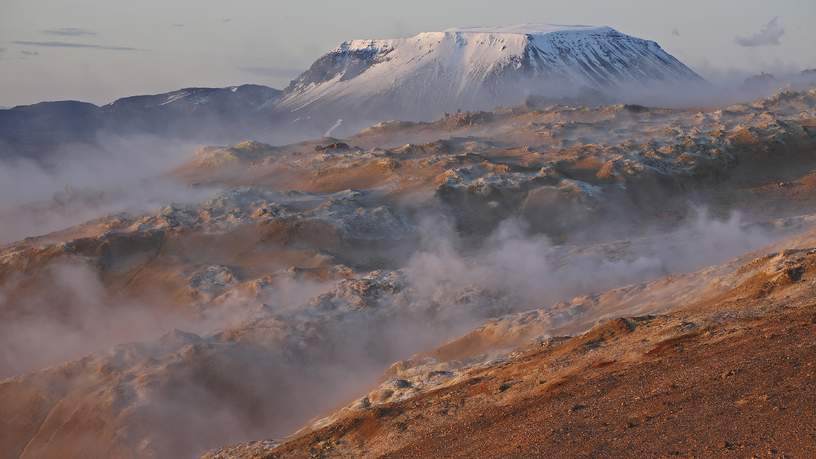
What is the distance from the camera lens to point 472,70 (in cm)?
8400

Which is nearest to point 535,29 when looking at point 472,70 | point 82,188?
point 472,70

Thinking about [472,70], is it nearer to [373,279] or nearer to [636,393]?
[373,279]

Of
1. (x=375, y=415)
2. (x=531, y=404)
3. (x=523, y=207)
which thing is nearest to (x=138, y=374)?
(x=375, y=415)

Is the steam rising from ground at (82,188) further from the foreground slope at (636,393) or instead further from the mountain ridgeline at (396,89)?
the foreground slope at (636,393)

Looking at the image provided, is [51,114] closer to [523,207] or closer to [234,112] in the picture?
[234,112]

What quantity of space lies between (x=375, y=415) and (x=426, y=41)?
81873 mm

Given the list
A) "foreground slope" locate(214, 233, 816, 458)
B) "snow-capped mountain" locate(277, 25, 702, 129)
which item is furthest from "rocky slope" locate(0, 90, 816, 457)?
"snow-capped mountain" locate(277, 25, 702, 129)

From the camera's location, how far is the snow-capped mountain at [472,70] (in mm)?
81312

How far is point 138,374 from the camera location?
15672 millimetres

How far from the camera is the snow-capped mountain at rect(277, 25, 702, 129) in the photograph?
81312mm

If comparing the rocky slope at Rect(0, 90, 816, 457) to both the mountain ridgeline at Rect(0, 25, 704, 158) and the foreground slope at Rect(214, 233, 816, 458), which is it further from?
the mountain ridgeline at Rect(0, 25, 704, 158)

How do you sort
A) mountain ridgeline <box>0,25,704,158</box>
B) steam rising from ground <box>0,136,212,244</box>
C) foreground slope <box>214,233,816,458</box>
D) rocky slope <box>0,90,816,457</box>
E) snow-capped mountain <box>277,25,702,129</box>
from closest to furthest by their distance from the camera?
foreground slope <box>214,233,816,458</box> < rocky slope <box>0,90,816,457</box> < steam rising from ground <box>0,136,212,244</box> < mountain ridgeline <box>0,25,704,158</box> < snow-capped mountain <box>277,25,702,129</box>

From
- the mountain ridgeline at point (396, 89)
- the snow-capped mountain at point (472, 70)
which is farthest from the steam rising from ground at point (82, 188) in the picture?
the snow-capped mountain at point (472, 70)

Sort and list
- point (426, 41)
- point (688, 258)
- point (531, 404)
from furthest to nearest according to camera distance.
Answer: point (426, 41)
point (688, 258)
point (531, 404)
